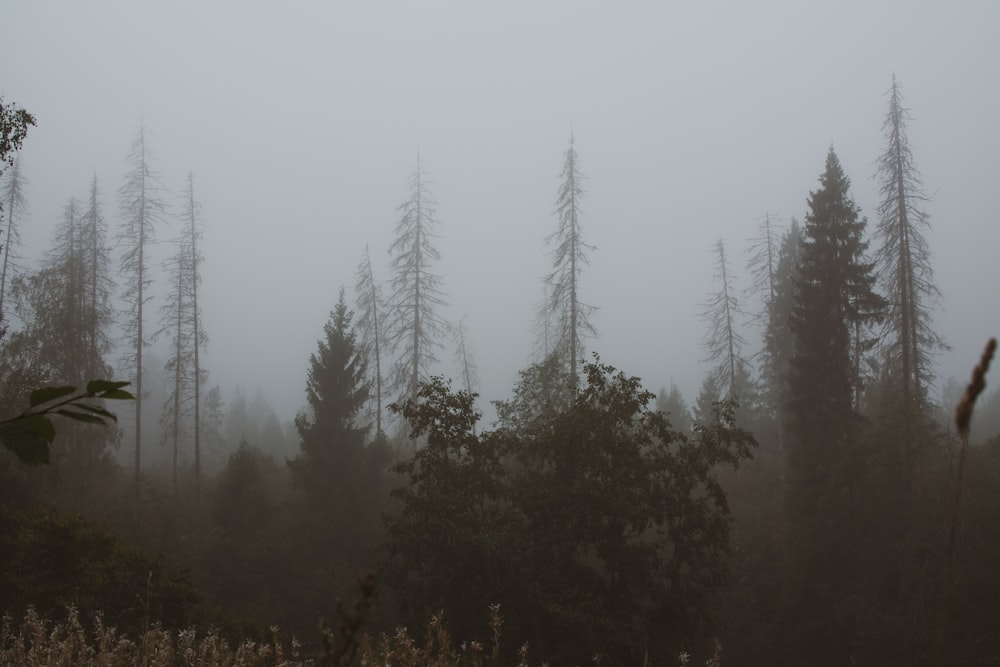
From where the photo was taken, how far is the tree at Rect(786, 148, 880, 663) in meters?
21.1

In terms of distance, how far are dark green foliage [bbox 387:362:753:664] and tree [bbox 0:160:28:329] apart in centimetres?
2195

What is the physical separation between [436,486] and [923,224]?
23.1 meters

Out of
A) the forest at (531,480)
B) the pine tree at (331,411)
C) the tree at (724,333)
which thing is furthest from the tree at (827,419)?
the pine tree at (331,411)

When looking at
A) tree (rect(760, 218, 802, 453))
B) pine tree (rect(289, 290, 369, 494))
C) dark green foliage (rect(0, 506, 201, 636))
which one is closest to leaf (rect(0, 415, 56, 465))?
dark green foliage (rect(0, 506, 201, 636))

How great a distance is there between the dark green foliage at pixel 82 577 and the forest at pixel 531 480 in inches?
2.3

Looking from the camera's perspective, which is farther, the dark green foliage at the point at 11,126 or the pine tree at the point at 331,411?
the pine tree at the point at 331,411

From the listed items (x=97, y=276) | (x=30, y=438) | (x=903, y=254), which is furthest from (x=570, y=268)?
(x=30, y=438)

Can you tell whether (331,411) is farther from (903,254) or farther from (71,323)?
(903,254)

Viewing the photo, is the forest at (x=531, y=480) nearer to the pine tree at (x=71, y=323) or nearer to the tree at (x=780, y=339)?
the pine tree at (x=71, y=323)

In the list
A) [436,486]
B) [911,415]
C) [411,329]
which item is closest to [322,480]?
[411,329]

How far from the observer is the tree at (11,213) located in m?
24.4

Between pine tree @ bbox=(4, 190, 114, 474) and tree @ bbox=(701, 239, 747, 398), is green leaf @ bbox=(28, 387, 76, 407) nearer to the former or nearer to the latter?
pine tree @ bbox=(4, 190, 114, 474)

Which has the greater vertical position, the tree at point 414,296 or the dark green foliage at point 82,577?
the tree at point 414,296

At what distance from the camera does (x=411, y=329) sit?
29.9m
